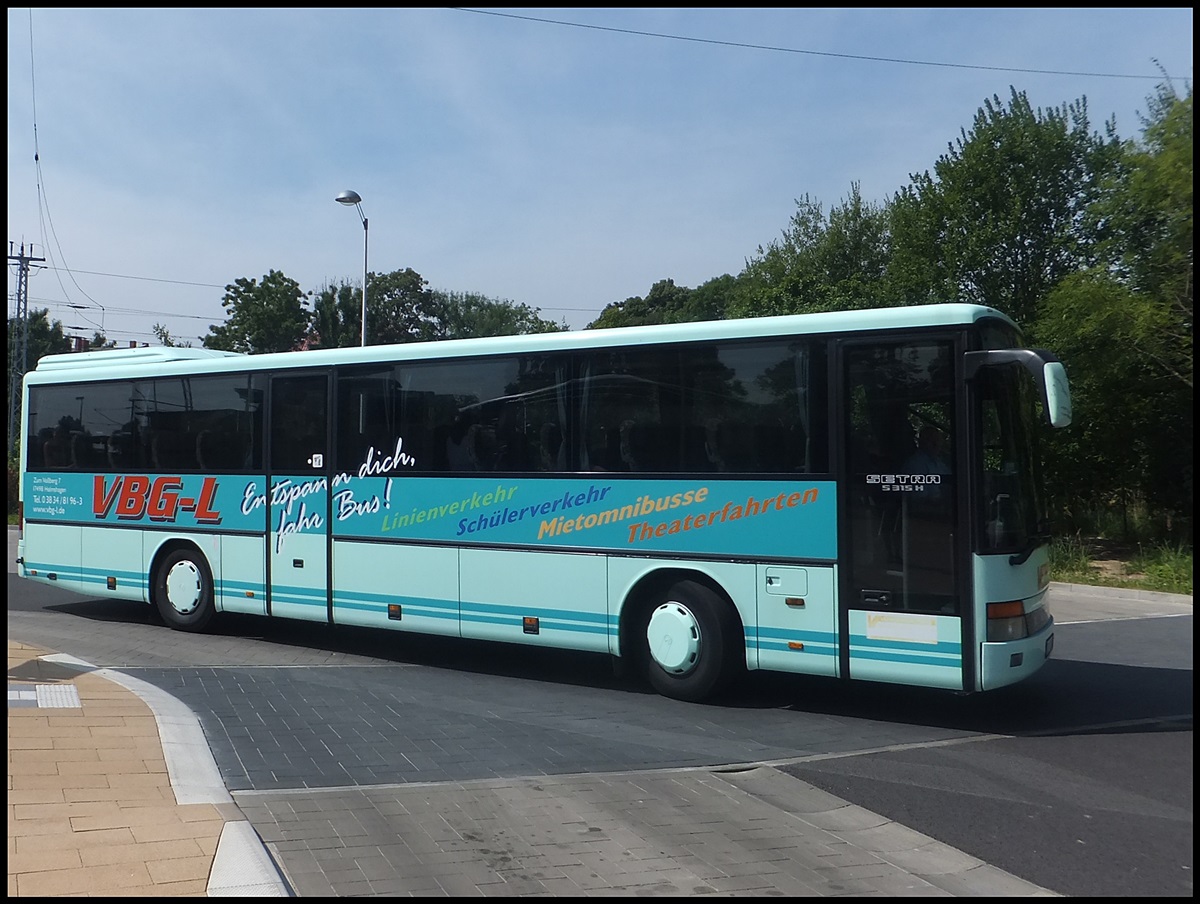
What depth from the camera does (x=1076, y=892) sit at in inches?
197

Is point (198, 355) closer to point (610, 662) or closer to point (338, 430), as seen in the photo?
point (338, 430)

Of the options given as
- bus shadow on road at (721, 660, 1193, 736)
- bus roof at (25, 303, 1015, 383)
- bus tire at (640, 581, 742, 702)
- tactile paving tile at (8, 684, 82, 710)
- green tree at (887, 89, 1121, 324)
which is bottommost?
bus shadow on road at (721, 660, 1193, 736)

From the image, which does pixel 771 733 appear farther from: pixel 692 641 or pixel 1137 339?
pixel 1137 339

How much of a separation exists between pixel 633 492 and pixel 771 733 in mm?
2392

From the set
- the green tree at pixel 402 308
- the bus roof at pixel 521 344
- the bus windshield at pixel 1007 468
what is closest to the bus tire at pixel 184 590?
the bus roof at pixel 521 344

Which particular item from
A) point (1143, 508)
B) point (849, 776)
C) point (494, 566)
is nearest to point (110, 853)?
point (849, 776)

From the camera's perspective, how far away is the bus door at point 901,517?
7.84m

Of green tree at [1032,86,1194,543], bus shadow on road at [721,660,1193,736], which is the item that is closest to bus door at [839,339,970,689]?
bus shadow on road at [721,660,1193,736]

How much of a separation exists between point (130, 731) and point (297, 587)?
4.08 metres

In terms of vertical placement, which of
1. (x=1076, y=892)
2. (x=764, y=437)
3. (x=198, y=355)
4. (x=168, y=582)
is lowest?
(x=1076, y=892)

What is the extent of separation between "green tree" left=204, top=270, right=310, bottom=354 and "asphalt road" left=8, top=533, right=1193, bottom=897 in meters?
26.5

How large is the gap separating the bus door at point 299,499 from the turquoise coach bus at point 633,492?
0.11 feet

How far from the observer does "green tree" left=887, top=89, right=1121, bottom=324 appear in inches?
910

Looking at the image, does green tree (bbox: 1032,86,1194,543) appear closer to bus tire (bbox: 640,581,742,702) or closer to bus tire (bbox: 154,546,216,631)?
bus tire (bbox: 640,581,742,702)
